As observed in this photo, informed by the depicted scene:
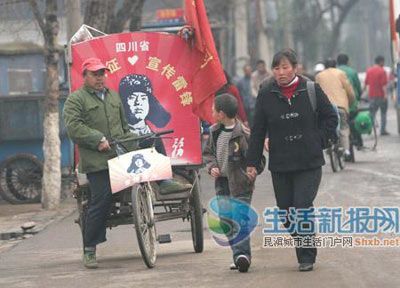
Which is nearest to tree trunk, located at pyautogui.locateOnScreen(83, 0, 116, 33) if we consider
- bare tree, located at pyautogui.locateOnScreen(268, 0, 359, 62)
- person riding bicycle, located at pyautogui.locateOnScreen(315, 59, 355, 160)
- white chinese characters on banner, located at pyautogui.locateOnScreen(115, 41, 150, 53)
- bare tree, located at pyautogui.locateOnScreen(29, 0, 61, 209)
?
bare tree, located at pyautogui.locateOnScreen(29, 0, 61, 209)

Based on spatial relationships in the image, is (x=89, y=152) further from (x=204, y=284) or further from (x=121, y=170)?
(x=204, y=284)

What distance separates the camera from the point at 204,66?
36.6 ft

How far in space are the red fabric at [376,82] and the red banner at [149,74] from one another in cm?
1840

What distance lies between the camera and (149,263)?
9.84m

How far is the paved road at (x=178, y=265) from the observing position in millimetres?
8977

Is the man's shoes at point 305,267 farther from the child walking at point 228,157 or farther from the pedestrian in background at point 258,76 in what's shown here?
the pedestrian in background at point 258,76

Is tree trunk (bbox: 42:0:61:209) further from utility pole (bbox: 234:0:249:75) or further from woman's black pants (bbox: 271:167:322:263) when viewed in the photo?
utility pole (bbox: 234:0:249:75)

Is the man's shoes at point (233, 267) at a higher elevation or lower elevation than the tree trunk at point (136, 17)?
lower

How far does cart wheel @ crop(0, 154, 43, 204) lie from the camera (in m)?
17.4

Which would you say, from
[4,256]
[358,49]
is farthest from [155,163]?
[358,49]

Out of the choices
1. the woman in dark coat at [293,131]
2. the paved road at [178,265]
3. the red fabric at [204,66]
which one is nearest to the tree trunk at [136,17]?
the paved road at [178,265]

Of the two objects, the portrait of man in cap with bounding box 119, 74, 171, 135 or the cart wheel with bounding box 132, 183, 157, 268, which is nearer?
the cart wheel with bounding box 132, 183, 157, 268

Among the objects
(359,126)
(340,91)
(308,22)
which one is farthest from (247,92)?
(308,22)

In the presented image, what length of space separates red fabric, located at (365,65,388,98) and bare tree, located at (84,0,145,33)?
7.49 metres
